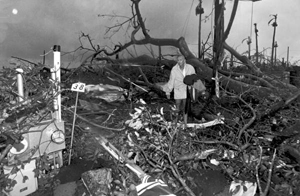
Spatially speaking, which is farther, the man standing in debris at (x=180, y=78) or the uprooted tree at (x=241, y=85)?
the man standing in debris at (x=180, y=78)

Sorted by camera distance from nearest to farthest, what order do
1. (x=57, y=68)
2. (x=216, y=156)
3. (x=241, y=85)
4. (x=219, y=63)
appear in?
(x=57, y=68), (x=216, y=156), (x=241, y=85), (x=219, y=63)

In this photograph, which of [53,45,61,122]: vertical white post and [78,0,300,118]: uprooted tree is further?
[78,0,300,118]: uprooted tree

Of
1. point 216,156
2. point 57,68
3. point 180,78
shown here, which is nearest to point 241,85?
point 180,78

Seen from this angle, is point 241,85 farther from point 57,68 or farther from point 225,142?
point 57,68

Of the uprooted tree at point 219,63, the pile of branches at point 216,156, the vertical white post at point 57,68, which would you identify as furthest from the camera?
the uprooted tree at point 219,63

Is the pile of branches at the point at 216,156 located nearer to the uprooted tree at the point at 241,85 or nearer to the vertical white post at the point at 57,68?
the uprooted tree at the point at 241,85

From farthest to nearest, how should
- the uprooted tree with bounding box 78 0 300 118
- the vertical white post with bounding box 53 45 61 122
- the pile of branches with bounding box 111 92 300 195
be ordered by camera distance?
the uprooted tree with bounding box 78 0 300 118, the vertical white post with bounding box 53 45 61 122, the pile of branches with bounding box 111 92 300 195

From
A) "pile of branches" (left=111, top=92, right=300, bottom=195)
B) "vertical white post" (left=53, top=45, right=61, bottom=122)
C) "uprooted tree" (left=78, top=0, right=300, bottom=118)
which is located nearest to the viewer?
"pile of branches" (left=111, top=92, right=300, bottom=195)

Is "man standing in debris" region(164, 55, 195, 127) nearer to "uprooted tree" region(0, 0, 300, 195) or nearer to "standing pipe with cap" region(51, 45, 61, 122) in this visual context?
"uprooted tree" region(0, 0, 300, 195)

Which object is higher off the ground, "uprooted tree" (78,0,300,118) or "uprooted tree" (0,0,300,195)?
"uprooted tree" (78,0,300,118)

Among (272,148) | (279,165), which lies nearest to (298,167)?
(279,165)

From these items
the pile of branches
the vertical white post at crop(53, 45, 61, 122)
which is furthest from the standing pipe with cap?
the pile of branches

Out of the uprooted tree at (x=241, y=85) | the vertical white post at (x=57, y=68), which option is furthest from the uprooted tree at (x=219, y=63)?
the vertical white post at (x=57, y=68)

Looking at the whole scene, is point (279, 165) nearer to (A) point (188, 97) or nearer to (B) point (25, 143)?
(A) point (188, 97)
